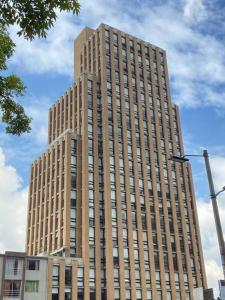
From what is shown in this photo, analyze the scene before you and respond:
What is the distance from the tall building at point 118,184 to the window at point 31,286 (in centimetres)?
768

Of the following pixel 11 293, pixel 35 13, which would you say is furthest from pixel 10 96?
pixel 11 293

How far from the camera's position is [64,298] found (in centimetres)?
6544

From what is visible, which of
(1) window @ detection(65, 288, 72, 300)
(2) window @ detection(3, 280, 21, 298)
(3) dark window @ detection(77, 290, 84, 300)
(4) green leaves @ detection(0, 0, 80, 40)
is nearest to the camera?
(4) green leaves @ detection(0, 0, 80, 40)

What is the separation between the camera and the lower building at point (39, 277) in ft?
204

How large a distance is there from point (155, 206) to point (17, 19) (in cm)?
7507

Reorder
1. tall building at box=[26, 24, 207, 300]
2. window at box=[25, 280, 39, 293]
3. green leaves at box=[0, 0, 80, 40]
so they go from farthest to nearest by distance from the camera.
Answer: tall building at box=[26, 24, 207, 300] → window at box=[25, 280, 39, 293] → green leaves at box=[0, 0, 80, 40]

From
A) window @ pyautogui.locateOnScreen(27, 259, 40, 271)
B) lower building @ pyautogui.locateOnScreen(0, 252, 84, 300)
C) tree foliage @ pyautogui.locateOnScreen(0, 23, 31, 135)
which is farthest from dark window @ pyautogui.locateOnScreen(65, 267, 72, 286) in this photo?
tree foliage @ pyautogui.locateOnScreen(0, 23, 31, 135)

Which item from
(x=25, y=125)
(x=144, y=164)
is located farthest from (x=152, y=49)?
(x=25, y=125)

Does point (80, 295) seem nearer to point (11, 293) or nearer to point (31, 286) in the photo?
point (31, 286)

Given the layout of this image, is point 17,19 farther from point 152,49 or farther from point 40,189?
point 152,49

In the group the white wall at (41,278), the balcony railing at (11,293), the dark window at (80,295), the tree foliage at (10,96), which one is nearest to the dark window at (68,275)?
the dark window at (80,295)

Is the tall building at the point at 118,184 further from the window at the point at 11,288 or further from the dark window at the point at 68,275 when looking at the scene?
the window at the point at 11,288

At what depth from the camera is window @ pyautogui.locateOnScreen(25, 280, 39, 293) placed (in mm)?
63406

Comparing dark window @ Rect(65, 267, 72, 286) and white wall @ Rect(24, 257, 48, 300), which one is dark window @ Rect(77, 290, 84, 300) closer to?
dark window @ Rect(65, 267, 72, 286)
